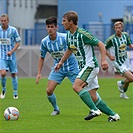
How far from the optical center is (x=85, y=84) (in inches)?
450

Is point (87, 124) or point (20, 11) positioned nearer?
point (87, 124)

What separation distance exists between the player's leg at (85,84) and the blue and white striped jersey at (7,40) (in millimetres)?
6293

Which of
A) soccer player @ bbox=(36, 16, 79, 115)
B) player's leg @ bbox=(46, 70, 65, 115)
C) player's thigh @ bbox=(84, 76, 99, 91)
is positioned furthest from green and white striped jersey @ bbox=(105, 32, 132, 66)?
player's thigh @ bbox=(84, 76, 99, 91)

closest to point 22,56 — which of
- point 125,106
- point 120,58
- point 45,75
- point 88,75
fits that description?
point 45,75

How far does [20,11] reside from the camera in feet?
165

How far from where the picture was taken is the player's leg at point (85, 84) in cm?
1129

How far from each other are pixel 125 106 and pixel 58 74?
8.36ft

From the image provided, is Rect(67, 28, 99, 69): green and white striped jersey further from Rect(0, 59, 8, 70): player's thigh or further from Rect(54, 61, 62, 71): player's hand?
Rect(0, 59, 8, 70): player's thigh

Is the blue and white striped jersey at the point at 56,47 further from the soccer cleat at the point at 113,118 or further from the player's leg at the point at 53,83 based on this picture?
the soccer cleat at the point at 113,118

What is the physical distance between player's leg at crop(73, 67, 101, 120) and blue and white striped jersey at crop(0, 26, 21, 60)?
Answer: 6.29 meters

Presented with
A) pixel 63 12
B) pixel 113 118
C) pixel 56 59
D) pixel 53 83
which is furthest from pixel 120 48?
pixel 63 12

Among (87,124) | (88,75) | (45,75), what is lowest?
(45,75)

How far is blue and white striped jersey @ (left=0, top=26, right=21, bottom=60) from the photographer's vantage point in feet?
57.4

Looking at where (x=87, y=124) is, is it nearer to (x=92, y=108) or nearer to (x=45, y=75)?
(x=92, y=108)
